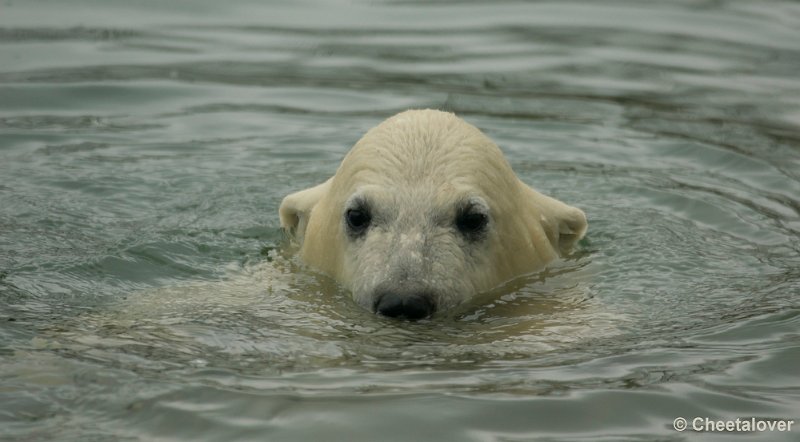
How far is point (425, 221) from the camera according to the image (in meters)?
7.67

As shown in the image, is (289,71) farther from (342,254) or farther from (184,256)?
(342,254)

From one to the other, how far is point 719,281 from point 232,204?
13.2ft

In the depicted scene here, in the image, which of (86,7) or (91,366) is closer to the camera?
(91,366)

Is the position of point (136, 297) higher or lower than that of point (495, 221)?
lower

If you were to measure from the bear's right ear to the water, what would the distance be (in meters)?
0.23

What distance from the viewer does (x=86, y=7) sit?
56.0 ft

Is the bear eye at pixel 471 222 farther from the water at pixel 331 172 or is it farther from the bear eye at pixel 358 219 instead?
the bear eye at pixel 358 219

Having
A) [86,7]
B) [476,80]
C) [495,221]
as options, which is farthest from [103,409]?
[86,7]

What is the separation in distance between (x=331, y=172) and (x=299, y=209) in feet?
8.06
